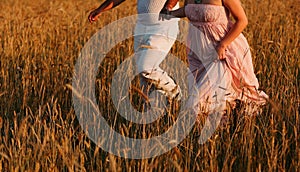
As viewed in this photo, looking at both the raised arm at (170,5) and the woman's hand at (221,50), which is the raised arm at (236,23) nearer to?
the woman's hand at (221,50)

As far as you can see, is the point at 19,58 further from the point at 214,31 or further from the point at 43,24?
the point at 214,31

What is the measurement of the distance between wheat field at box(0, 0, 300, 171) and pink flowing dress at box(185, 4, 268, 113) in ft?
0.45

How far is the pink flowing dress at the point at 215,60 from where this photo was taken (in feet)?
9.84

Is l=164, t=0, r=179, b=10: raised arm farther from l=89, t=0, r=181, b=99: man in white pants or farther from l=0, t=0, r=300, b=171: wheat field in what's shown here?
l=0, t=0, r=300, b=171: wheat field

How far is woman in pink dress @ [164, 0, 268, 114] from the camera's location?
9.74 feet

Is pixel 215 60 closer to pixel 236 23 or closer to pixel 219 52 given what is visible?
pixel 219 52

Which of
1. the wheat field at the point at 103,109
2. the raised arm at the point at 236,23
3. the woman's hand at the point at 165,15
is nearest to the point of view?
the wheat field at the point at 103,109

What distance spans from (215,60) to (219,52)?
6cm

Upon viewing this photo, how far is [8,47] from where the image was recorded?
4555 millimetres

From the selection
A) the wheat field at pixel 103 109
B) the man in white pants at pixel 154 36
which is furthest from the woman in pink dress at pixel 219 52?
the man in white pants at pixel 154 36

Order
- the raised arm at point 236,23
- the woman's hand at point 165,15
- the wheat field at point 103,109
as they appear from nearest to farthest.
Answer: the wheat field at point 103,109 < the raised arm at point 236,23 < the woman's hand at point 165,15

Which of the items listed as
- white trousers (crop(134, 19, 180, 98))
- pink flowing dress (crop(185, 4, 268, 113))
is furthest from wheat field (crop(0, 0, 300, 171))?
white trousers (crop(134, 19, 180, 98))

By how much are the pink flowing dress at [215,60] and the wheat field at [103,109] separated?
0.45ft

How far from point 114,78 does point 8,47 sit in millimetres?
1195
